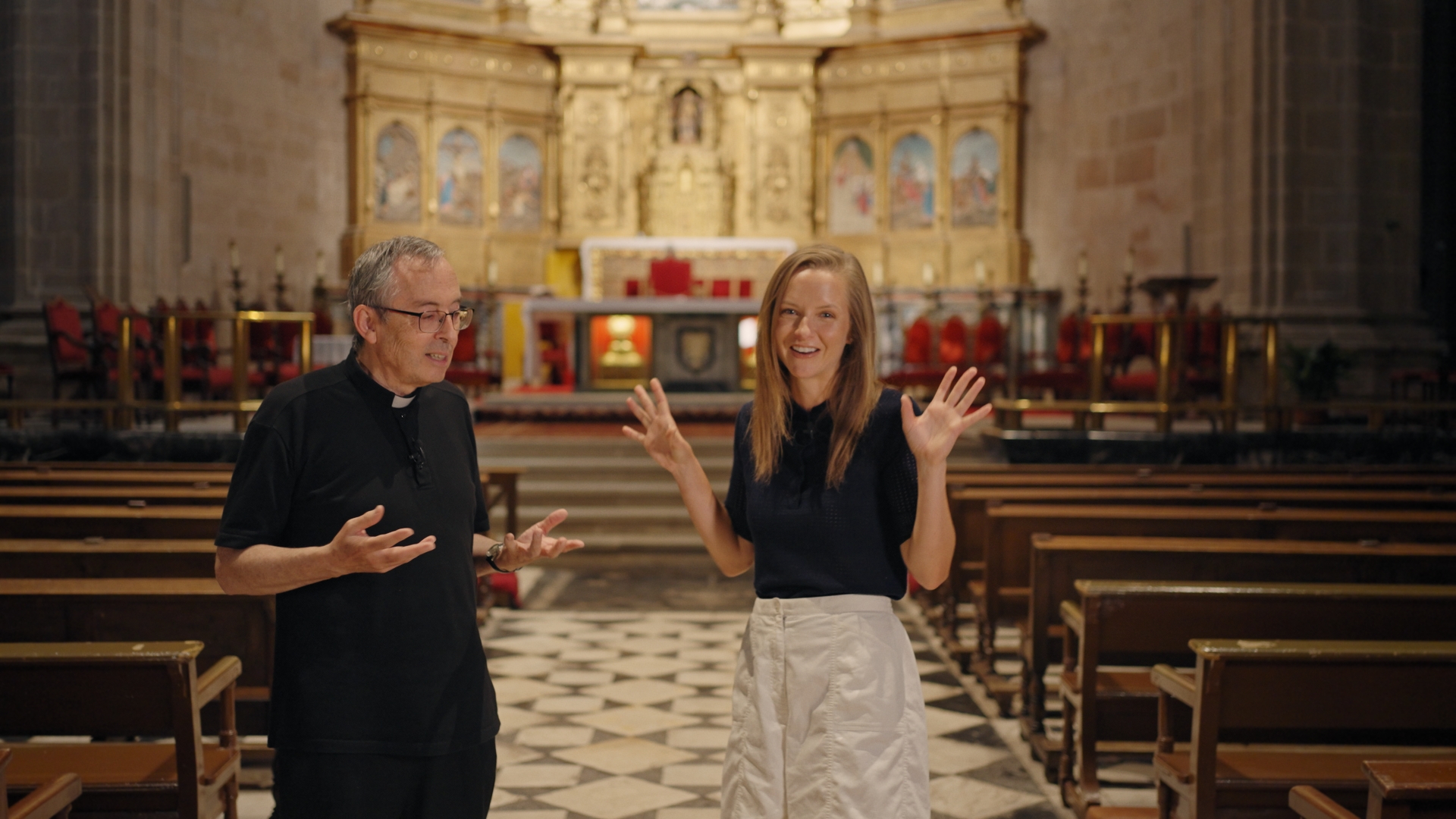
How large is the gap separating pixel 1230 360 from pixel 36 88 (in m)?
10.2

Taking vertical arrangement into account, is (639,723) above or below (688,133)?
below

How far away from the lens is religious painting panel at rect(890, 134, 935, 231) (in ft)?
50.6

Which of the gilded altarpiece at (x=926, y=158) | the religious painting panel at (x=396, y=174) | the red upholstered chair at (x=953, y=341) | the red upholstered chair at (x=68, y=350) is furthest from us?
the religious painting panel at (x=396, y=174)

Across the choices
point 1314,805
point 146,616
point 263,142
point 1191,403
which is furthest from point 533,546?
point 263,142

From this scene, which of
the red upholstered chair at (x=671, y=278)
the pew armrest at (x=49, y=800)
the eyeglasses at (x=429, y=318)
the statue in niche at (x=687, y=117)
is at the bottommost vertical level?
the pew armrest at (x=49, y=800)

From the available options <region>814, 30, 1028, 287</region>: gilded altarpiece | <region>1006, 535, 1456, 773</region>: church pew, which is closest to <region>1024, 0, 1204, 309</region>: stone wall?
<region>814, 30, 1028, 287</region>: gilded altarpiece

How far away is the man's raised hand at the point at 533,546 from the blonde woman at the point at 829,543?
0.24m

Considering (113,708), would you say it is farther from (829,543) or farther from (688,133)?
(688,133)

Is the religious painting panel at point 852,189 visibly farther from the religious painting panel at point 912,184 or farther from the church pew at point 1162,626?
the church pew at point 1162,626

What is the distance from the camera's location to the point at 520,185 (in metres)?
16.0

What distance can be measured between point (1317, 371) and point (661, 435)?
8.52m

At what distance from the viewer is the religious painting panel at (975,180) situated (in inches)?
595

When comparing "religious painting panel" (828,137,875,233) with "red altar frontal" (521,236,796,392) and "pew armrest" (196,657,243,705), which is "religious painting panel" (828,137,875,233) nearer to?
"red altar frontal" (521,236,796,392)

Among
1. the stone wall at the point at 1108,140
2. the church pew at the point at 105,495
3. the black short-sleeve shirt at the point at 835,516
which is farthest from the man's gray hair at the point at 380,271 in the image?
the stone wall at the point at 1108,140
